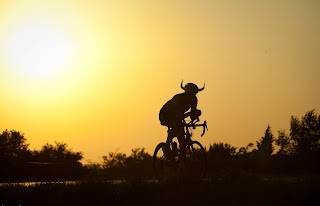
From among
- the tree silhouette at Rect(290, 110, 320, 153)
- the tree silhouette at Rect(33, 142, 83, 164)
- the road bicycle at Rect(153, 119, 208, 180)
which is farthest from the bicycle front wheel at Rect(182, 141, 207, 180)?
the tree silhouette at Rect(290, 110, 320, 153)

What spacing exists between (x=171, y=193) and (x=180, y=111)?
459 cm

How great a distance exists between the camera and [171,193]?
13.1 meters

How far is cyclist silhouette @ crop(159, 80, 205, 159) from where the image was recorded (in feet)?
56.0

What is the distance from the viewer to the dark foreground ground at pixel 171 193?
12.3 meters

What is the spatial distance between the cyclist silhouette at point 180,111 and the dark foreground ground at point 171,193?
2.70 meters

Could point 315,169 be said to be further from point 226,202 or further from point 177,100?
point 226,202

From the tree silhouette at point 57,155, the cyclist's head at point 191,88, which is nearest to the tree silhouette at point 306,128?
the tree silhouette at point 57,155

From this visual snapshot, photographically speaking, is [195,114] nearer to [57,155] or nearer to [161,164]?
[161,164]

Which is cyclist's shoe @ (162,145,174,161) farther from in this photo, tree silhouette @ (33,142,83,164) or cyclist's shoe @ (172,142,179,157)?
tree silhouette @ (33,142,83,164)

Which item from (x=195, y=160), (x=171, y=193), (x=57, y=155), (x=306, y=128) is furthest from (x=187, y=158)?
(x=306, y=128)

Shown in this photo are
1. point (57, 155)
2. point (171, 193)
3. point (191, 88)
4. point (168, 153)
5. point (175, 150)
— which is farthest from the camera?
point (57, 155)

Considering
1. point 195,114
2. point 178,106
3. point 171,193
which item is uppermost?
point 178,106

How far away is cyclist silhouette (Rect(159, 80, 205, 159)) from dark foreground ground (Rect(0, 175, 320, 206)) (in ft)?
8.84

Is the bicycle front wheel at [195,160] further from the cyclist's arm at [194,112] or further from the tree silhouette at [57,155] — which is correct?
the tree silhouette at [57,155]
